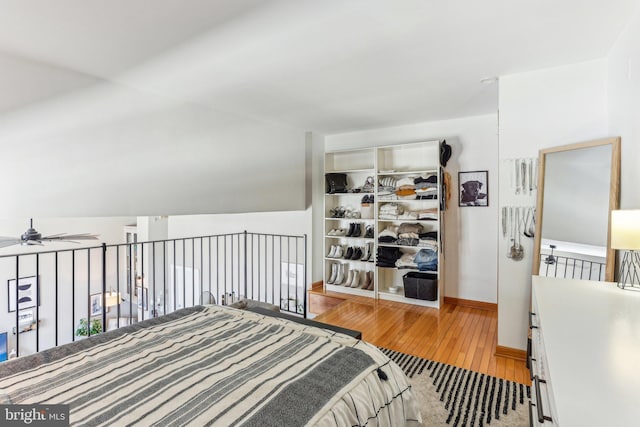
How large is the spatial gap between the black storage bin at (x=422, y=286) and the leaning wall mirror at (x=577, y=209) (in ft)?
4.58

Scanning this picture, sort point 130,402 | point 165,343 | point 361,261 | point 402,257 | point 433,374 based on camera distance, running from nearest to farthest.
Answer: point 130,402, point 165,343, point 433,374, point 402,257, point 361,261

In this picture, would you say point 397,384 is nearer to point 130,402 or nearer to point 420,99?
point 130,402

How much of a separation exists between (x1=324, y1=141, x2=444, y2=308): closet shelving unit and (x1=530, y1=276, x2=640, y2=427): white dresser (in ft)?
8.14

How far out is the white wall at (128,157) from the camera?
2369mm

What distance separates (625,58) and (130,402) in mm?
3032

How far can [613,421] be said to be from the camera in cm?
60

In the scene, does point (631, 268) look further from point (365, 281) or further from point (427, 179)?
point (365, 281)

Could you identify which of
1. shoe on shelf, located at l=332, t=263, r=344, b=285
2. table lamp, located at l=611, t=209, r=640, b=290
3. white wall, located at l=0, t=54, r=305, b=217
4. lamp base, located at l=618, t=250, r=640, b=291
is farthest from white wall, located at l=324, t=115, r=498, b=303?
table lamp, located at l=611, t=209, r=640, b=290

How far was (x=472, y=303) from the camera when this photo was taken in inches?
155

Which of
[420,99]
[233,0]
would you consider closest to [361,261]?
[420,99]

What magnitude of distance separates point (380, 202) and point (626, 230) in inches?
115

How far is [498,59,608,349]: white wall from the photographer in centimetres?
232

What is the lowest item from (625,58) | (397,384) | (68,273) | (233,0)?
(68,273)

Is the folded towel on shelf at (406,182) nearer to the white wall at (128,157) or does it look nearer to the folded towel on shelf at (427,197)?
the folded towel on shelf at (427,197)
